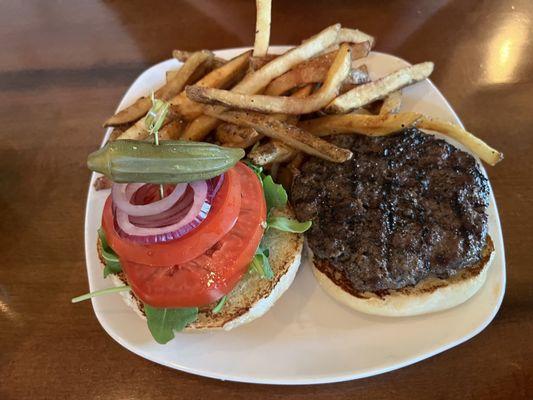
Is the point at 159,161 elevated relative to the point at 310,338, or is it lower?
elevated

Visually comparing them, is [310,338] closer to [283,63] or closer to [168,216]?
[168,216]

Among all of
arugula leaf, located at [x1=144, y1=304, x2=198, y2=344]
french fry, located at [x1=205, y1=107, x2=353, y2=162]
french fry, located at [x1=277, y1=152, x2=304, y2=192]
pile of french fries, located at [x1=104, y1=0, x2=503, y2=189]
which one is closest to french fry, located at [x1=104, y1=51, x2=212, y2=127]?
pile of french fries, located at [x1=104, y1=0, x2=503, y2=189]

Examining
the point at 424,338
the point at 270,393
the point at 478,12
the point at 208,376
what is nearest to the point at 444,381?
the point at 424,338

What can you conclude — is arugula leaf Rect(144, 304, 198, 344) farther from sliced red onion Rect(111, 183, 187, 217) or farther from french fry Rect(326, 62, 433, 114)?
french fry Rect(326, 62, 433, 114)

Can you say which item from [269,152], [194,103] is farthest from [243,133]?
[194,103]

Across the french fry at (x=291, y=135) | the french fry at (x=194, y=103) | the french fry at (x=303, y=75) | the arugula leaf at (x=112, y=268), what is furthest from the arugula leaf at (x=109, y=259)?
the french fry at (x=303, y=75)

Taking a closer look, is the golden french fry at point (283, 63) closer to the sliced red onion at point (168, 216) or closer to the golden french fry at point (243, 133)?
the golden french fry at point (243, 133)

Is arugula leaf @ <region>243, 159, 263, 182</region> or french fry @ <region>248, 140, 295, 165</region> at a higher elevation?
french fry @ <region>248, 140, 295, 165</region>
